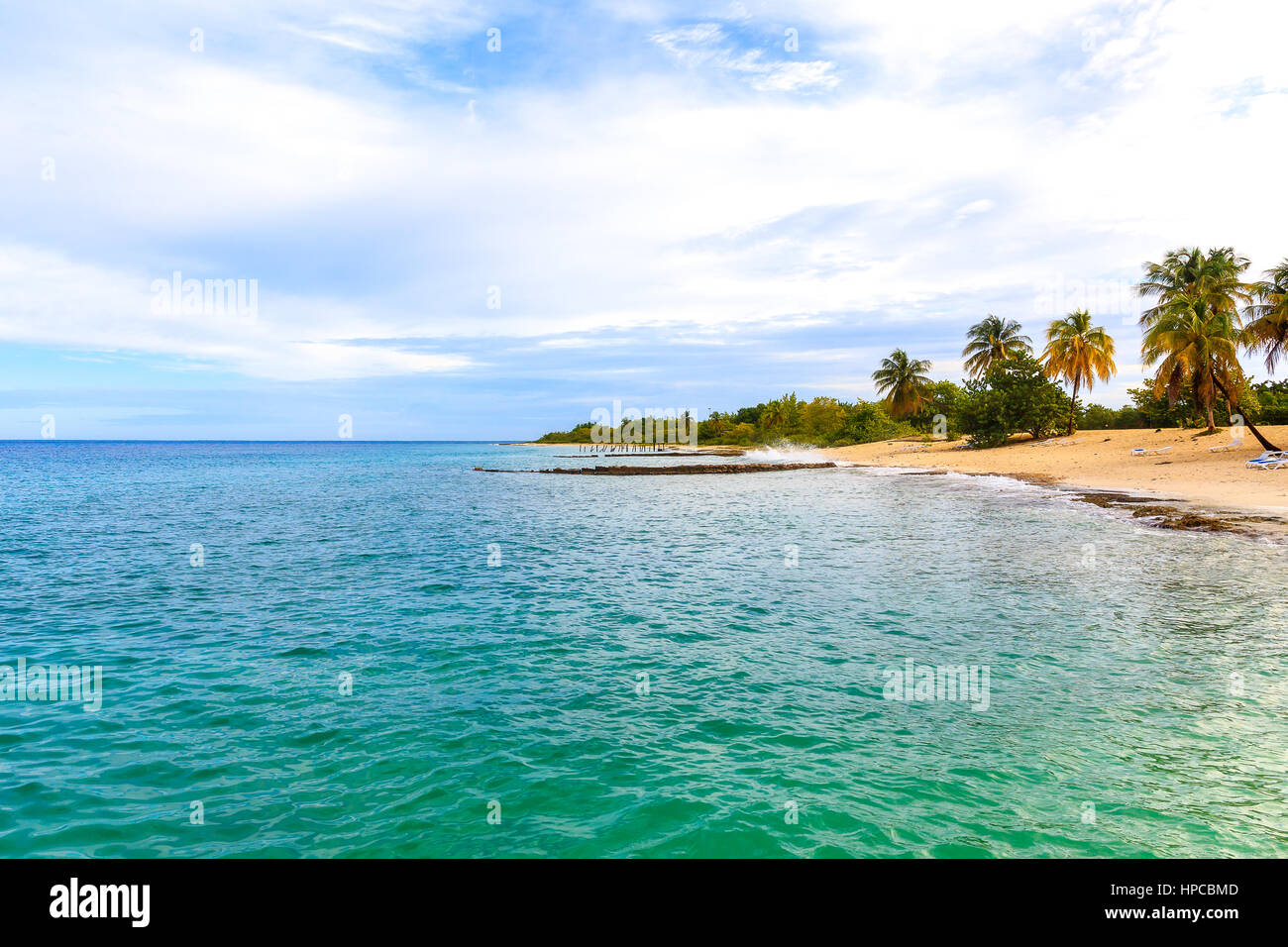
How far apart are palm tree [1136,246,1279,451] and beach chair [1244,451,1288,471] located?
283 centimetres

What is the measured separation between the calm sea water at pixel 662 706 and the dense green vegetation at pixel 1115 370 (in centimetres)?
3086

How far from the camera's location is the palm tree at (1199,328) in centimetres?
4369

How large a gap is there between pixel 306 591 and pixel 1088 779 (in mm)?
18667

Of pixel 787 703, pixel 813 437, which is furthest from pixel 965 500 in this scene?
pixel 813 437

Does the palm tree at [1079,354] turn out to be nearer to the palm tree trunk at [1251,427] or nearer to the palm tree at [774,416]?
the palm tree trunk at [1251,427]

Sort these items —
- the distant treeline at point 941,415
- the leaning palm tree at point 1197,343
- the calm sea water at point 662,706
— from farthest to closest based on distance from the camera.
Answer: the distant treeline at point 941,415 < the leaning palm tree at point 1197,343 < the calm sea water at point 662,706

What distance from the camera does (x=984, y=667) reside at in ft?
37.2

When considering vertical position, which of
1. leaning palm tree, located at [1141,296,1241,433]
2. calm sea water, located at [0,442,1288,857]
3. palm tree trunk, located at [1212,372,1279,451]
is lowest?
calm sea water, located at [0,442,1288,857]

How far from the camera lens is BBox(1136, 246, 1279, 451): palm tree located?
43688 mm

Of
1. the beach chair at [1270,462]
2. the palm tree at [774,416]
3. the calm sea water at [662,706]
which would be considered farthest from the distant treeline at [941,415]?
the calm sea water at [662,706]

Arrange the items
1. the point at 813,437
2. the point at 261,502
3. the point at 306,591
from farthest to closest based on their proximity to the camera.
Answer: the point at 813,437 < the point at 261,502 < the point at 306,591

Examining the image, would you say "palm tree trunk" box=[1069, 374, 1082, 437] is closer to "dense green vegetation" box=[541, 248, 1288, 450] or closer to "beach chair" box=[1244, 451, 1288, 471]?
"dense green vegetation" box=[541, 248, 1288, 450]

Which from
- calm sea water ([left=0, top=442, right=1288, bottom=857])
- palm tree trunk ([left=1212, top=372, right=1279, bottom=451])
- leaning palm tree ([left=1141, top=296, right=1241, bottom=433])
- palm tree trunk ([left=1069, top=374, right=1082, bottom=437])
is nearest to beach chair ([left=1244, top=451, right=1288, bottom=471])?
palm tree trunk ([left=1212, top=372, right=1279, bottom=451])
